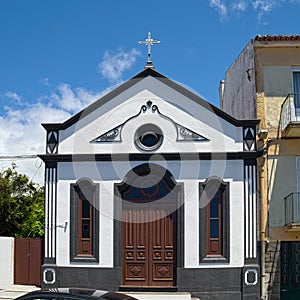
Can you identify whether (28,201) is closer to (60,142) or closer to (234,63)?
(60,142)

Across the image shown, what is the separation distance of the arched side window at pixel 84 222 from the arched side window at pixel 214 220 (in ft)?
10.4

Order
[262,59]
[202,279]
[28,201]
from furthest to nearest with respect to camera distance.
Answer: [28,201] → [262,59] → [202,279]

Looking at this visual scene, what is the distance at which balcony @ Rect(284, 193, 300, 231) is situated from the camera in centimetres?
1648

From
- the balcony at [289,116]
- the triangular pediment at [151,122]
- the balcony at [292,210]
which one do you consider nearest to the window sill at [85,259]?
the triangular pediment at [151,122]

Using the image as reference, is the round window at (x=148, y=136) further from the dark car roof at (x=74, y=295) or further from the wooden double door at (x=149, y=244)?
the dark car roof at (x=74, y=295)

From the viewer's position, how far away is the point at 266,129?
17328 mm

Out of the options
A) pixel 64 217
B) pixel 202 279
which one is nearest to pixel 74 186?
pixel 64 217


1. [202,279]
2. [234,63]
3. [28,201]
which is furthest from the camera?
[28,201]

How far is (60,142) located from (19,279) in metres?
4.82

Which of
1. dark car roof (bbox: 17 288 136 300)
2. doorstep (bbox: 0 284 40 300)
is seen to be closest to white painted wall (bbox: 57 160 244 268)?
doorstep (bbox: 0 284 40 300)

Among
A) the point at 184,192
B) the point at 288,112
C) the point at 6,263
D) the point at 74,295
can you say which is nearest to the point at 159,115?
the point at 184,192

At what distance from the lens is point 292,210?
16.6 metres

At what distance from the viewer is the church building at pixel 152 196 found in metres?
16.4

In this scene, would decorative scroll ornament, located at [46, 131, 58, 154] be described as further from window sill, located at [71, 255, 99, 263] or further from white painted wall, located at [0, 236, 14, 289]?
white painted wall, located at [0, 236, 14, 289]
